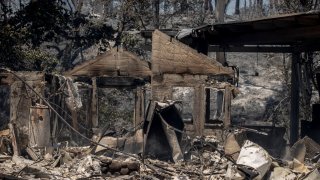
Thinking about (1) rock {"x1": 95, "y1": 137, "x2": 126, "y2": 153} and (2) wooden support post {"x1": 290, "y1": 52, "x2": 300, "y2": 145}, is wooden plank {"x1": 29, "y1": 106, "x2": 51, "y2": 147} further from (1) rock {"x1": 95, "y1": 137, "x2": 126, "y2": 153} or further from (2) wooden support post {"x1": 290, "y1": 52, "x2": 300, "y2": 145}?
(2) wooden support post {"x1": 290, "y1": 52, "x2": 300, "y2": 145}

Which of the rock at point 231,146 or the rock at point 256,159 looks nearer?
the rock at point 256,159

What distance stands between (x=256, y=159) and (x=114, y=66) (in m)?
5.44

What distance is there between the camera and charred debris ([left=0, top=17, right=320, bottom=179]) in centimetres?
1008

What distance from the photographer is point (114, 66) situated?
46.1 feet

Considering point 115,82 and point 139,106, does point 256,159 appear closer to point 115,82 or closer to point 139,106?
point 139,106

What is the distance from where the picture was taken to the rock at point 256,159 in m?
9.70

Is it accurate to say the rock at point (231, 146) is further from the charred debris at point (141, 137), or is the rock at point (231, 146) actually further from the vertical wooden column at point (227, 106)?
the vertical wooden column at point (227, 106)

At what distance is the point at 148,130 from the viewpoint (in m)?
11.7

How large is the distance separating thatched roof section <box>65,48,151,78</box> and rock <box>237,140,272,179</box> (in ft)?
14.2

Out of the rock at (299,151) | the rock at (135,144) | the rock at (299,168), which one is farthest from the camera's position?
A: the rock at (135,144)

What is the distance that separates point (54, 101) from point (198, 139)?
147 inches

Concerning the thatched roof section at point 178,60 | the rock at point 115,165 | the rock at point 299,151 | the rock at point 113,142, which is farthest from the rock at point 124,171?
the rock at point 299,151

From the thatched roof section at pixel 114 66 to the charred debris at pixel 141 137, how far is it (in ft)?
0.09

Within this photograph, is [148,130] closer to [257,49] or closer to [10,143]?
[10,143]
